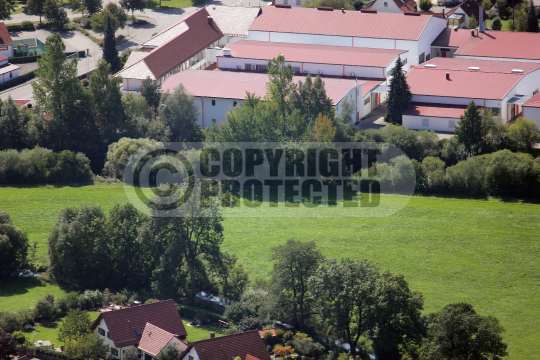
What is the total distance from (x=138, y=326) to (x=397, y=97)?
30.4 metres

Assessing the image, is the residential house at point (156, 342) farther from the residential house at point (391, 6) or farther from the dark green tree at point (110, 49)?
the residential house at point (391, 6)

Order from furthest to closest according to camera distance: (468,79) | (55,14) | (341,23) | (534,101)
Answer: (55,14), (341,23), (468,79), (534,101)

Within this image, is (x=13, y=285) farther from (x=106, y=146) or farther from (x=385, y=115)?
(x=385, y=115)

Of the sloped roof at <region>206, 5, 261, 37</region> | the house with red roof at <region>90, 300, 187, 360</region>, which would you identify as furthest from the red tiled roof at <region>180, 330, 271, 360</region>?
the sloped roof at <region>206, 5, 261, 37</region>

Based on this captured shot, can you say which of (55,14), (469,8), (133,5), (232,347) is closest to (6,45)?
(55,14)

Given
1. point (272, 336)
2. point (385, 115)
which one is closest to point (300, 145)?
point (385, 115)

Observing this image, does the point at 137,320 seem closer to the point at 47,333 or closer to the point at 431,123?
the point at 47,333

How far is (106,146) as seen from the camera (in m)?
60.8

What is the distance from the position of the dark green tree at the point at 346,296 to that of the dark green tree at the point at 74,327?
35.1 ft

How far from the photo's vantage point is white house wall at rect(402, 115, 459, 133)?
59291 millimetres

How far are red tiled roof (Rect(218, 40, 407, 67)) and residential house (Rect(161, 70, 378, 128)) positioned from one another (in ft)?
8.54

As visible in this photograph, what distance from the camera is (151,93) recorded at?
6425 centimetres

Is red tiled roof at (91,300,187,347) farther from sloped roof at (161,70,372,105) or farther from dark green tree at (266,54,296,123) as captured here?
sloped roof at (161,70,372,105)

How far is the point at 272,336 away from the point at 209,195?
9585 millimetres
